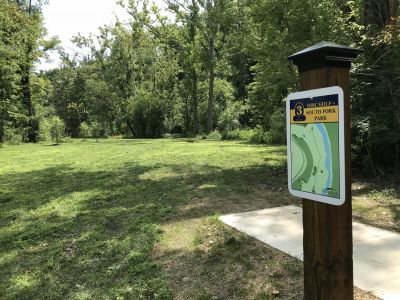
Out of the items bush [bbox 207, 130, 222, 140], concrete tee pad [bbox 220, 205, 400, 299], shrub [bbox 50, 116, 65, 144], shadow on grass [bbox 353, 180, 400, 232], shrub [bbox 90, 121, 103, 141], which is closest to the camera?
concrete tee pad [bbox 220, 205, 400, 299]

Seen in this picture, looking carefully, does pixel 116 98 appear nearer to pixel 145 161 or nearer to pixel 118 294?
pixel 145 161

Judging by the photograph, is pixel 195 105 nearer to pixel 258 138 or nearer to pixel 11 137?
pixel 258 138

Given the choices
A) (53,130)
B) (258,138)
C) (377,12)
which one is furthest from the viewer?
(53,130)

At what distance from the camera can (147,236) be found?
14.2 feet

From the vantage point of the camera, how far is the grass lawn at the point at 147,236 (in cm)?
323

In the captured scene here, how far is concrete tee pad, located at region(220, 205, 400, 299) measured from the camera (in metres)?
2.97

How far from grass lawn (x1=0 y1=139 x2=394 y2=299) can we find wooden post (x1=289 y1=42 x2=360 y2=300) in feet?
3.27

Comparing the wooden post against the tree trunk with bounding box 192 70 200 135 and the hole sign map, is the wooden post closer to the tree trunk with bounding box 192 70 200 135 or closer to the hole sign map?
the hole sign map

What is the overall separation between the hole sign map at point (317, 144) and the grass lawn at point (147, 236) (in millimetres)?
1296

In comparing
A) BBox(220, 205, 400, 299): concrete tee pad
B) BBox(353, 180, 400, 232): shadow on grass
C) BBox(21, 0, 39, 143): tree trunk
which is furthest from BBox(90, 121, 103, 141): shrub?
BBox(220, 205, 400, 299): concrete tee pad

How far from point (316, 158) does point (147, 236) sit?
282 centimetres

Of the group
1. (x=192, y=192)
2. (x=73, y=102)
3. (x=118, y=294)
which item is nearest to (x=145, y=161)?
(x=192, y=192)

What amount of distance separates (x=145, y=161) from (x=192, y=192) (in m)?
4.19

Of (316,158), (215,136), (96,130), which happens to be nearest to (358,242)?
(316,158)
